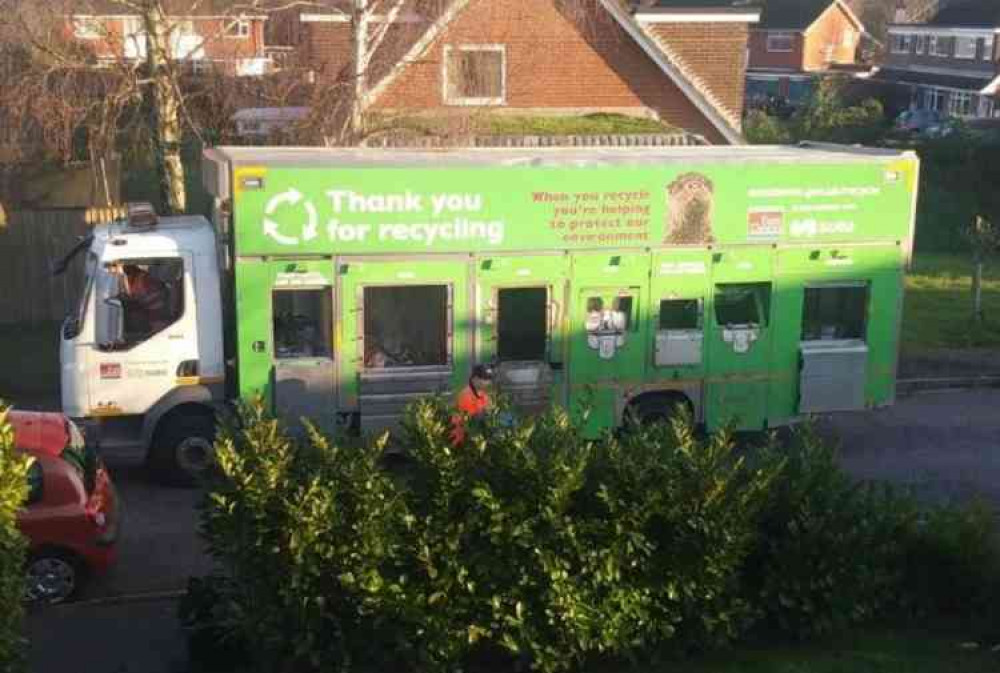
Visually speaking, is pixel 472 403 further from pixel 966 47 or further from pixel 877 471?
pixel 966 47

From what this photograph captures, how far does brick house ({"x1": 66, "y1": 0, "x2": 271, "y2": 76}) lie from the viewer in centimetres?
1816

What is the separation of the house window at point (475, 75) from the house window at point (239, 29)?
3.68 m

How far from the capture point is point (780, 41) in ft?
248

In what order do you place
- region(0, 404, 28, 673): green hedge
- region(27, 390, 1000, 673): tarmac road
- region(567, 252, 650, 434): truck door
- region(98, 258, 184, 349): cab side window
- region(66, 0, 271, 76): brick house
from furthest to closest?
region(66, 0, 271, 76): brick house, region(567, 252, 650, 434): truck door, region(98, 258, 184, 349): cab side window, region(27, 390, 1000, 673): tarmac road, region(0, 404, 28, 673): green hedge

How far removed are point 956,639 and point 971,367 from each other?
11.4m

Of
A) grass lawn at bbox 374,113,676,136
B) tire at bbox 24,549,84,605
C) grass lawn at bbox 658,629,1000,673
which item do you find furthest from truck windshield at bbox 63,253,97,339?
grass lawn at bbox 374,113,676,136

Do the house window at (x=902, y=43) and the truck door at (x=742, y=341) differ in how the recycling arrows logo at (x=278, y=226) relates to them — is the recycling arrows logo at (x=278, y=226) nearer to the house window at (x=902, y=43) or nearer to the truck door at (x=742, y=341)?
the truck door at (x=742, y=341)

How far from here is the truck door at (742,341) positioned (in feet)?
44.3

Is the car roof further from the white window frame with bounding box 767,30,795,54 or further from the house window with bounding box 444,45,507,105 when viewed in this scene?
the white window frame with bounding box 767,30,795,54

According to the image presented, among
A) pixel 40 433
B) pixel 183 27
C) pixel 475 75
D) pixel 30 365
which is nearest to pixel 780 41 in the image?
pixel 475 75

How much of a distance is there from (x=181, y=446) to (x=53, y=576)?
3.20 metres

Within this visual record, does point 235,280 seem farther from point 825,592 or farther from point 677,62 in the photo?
point 677,62

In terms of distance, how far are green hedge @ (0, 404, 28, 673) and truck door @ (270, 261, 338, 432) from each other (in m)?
5.40

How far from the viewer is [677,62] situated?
28.6 meters
